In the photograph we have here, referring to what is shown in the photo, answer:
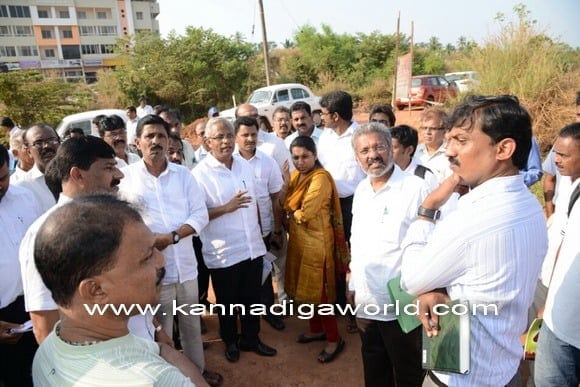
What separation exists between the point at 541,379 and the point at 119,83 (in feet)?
81.3

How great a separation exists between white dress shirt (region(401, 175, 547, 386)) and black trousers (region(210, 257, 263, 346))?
201 centimetres

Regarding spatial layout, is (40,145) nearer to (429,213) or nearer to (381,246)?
(381,246)

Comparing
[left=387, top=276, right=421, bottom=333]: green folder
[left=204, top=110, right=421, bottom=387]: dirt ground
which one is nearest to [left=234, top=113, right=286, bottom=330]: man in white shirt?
[left=204, top=110, right=421, bottom=387]: dirt ground

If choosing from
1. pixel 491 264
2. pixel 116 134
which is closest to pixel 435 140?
pixel 491 264

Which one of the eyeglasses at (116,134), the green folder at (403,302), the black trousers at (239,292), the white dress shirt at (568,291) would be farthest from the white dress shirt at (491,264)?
the eyeglasses at (116,134)

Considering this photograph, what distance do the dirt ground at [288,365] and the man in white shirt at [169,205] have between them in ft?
2.21

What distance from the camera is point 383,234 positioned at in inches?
90.0

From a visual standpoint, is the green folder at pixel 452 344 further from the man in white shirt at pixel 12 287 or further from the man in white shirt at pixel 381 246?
the man in white shirt at pixel 12 287

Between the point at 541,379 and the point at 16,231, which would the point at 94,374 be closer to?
the point at 16,231

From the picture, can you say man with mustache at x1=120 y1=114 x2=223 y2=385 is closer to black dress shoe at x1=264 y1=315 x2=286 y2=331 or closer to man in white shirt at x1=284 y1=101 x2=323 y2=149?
black dress shoe at x1=264 y1=315 x2=286 y2=331

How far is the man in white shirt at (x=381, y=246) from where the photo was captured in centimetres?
228

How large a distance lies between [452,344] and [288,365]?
2.14 metres

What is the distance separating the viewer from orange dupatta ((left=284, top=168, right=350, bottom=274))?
318 centimetres

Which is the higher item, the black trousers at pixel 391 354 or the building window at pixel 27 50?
the building window at pixel 27 50
